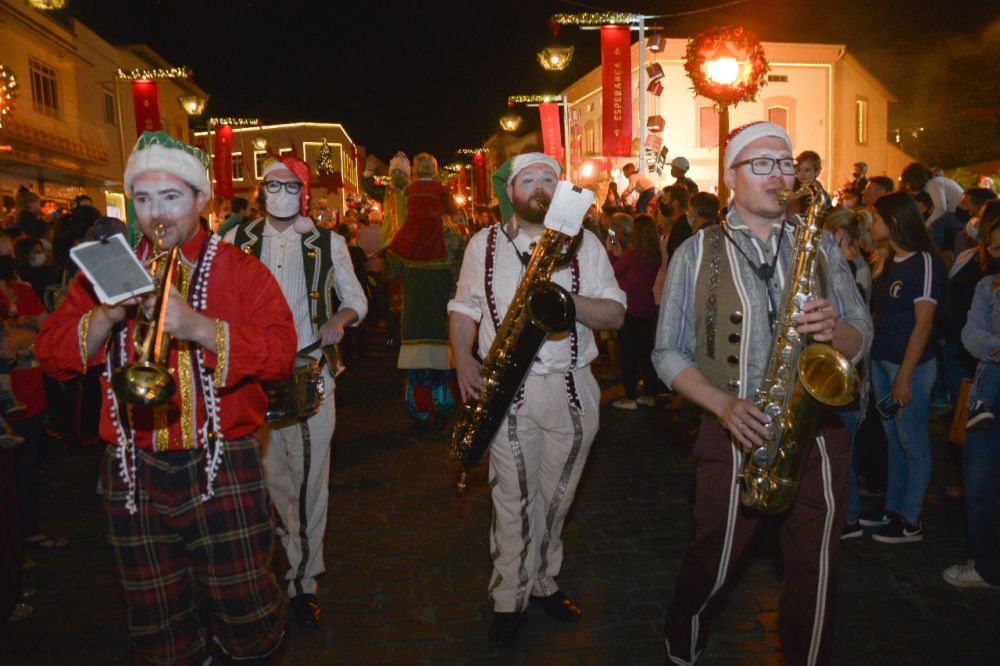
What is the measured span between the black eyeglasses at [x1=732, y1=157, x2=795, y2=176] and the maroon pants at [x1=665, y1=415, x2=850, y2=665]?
3.44 feet

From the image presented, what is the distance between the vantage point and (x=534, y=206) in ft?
12.2

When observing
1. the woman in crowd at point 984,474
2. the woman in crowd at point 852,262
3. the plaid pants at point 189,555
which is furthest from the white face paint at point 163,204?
the woman in crowd at point 984,474

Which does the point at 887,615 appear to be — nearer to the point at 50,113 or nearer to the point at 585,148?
the point at 50,113

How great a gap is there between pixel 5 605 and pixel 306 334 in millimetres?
2195

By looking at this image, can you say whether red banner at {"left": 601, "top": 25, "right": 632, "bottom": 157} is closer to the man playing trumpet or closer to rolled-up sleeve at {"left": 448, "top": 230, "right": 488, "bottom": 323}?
rolled-up sleeve at {"left": 448, "top": 230, "right": 488, "bottom": 323}

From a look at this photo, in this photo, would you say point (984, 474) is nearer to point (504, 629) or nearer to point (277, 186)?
point (504, 629)

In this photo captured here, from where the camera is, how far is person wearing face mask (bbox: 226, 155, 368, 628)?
4.06 metres

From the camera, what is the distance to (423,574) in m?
4.64

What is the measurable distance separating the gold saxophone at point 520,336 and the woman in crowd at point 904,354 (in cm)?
245

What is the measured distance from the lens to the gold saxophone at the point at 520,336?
328 centimetres

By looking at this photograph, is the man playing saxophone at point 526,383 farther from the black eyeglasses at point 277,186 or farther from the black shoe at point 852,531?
the black shoe at point 852,531

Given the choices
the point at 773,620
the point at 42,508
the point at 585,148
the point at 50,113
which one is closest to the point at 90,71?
the point at 50,113

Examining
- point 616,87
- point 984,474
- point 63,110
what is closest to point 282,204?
point 984,474

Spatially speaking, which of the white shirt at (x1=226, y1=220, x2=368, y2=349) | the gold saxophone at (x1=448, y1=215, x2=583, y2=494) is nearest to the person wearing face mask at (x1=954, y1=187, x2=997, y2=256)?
the gold saxophone at (x1=448, y1=215, x2=583, y2=494)
